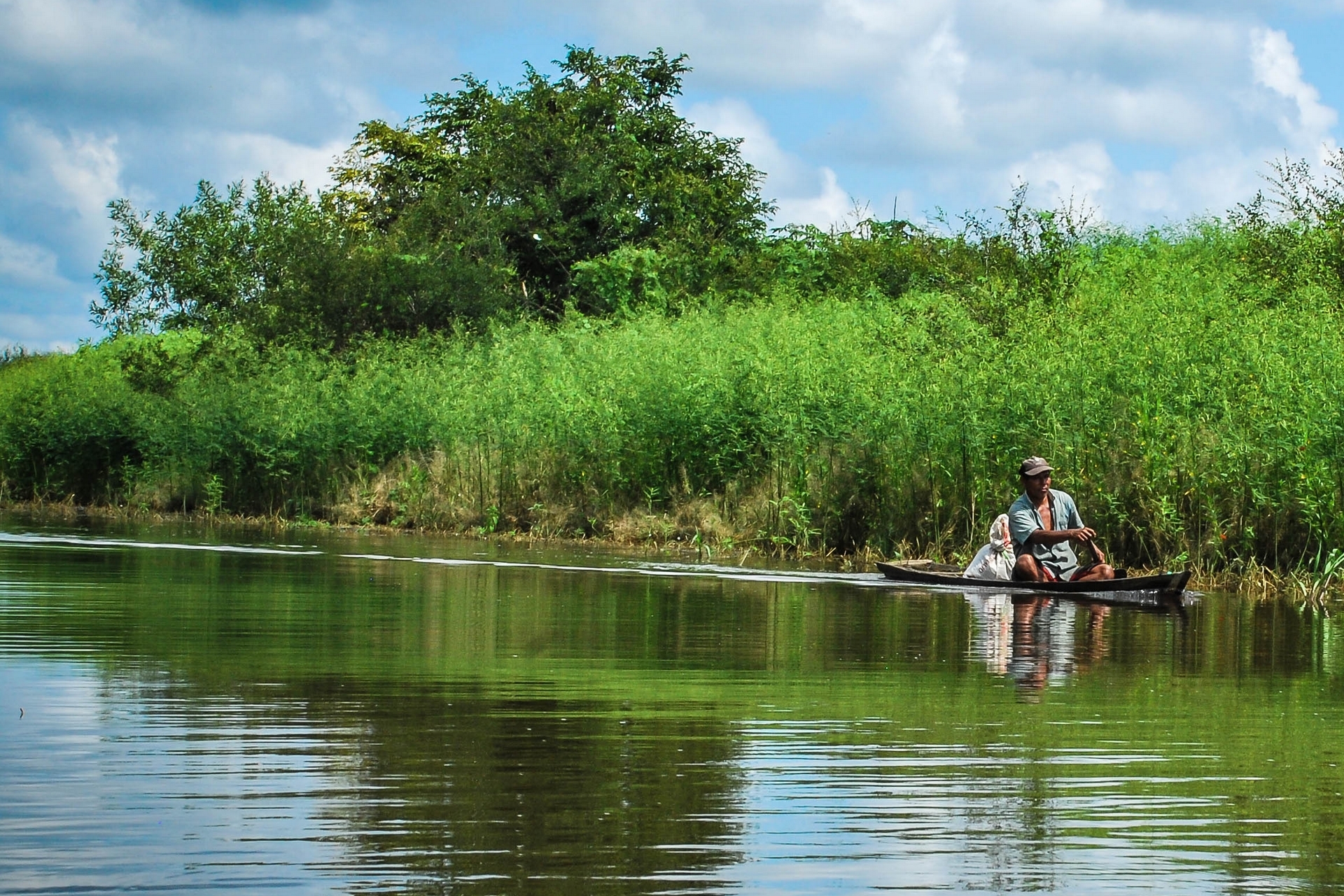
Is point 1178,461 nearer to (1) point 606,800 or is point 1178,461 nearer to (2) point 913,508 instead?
(2) point 913,508

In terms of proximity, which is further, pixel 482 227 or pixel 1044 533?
pixel 482 227

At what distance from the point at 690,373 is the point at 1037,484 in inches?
325

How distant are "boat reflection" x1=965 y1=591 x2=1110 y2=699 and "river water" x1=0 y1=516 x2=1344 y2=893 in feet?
0.19

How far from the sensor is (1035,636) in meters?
11.4

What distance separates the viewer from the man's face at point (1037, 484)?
1458 cm

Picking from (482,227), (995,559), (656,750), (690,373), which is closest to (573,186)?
(482,227)

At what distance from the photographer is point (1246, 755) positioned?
653 centimetres

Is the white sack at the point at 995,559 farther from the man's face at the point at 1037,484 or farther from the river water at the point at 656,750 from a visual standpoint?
the river water at the point at 656,750

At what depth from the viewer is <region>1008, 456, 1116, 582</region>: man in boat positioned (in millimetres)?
14609

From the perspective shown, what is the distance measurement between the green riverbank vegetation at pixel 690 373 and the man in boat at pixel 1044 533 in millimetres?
1641

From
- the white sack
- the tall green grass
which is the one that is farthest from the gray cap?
the tall green grass

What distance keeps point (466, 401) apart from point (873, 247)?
10.6m

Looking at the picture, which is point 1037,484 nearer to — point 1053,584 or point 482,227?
point 1053,584

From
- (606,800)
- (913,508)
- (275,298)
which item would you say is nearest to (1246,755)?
(606,800)
